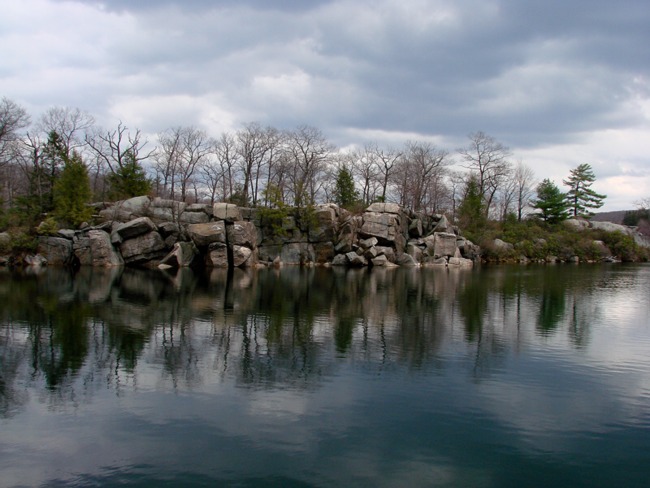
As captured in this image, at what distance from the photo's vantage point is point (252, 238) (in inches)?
1799

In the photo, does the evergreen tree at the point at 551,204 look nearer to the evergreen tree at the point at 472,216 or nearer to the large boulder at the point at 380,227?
the evergreen tree at the point at 472,216

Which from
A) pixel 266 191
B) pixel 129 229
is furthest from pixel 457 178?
pixel 129 229

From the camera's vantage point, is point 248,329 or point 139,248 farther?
point 139,248

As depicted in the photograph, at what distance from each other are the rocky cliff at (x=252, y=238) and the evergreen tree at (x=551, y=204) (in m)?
21.8

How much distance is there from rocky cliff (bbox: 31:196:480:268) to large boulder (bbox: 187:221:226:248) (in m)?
0.09

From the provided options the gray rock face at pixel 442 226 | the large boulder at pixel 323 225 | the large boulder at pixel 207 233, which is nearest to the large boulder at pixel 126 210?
the large boulder at pixel 207 233

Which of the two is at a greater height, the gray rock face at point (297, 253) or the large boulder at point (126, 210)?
the large boulder at point (126, 210)

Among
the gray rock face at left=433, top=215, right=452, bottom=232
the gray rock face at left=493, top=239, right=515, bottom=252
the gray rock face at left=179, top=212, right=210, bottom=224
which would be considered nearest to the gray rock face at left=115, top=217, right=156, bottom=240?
the gray rock face at left=179, top=212, right=210, bottom=224

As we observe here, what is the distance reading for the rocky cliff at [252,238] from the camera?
41438mm

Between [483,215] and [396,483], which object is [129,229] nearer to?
[396,483]

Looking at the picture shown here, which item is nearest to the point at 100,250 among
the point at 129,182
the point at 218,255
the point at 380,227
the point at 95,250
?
the point at 95,250

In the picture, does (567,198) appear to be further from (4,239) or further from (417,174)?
(4,239)

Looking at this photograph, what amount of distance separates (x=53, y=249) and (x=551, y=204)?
206ft

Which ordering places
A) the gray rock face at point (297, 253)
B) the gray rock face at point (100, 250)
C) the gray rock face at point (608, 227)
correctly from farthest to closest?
the gray rock face at point (608, 227) → the gray rock face at point (297, 253) → the gray rock face at point (100, 250)
